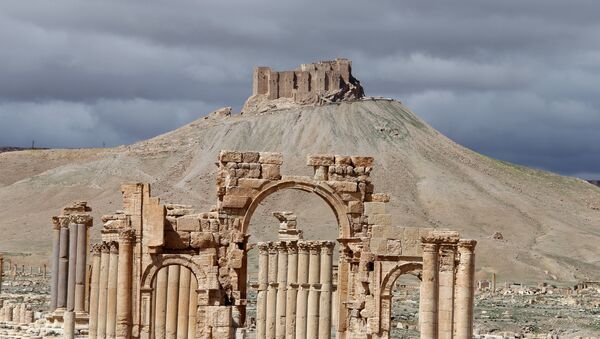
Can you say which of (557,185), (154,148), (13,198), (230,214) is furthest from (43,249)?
(230,214)

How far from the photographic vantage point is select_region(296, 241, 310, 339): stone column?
149ft

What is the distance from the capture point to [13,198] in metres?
165

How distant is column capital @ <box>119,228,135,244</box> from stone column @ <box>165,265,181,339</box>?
3.44 metres

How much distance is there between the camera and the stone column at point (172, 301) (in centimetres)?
3978

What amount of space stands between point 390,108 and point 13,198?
44336 mm

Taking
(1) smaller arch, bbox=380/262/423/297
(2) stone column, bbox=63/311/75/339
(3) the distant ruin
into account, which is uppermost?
(3) the distant ruin

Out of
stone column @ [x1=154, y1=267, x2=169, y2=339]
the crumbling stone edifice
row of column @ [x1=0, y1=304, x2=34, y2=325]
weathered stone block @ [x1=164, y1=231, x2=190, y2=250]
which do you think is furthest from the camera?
row of column @ [x1=0, y1=304, x2=34, y2=325]

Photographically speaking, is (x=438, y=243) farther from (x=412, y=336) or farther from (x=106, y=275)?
(x=412, y=336)

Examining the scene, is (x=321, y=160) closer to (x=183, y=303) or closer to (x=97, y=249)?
(x=183, y=303)

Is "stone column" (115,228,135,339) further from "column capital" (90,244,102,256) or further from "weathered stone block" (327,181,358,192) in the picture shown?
"weathered stone block" (327,181,358,192)

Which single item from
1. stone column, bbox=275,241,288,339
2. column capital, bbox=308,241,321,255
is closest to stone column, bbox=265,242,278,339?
stone column, bbox=275,241,288,339

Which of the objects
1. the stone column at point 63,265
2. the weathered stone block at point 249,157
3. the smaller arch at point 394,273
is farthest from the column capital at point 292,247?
the smaller arch at point 394,273

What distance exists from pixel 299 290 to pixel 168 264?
8790 mm

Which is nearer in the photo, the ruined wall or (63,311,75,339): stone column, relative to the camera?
(63,311,75,339): stone column
